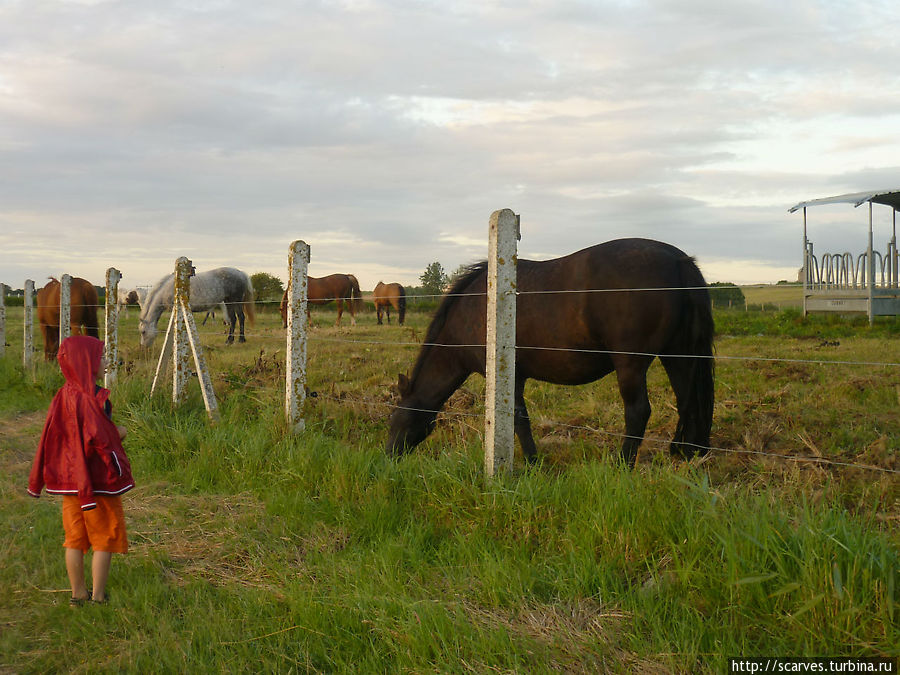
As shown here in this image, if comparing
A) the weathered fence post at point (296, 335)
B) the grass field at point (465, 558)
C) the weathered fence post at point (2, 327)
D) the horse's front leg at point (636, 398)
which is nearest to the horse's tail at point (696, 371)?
the grass field at point (465, 558)

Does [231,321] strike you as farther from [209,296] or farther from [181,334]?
[181,334]

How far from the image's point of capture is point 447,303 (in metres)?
5.99

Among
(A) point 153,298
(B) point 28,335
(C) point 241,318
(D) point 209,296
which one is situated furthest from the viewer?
(D) point 209,296

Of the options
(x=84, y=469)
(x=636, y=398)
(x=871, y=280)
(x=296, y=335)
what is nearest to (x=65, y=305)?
(x=296, y=335)

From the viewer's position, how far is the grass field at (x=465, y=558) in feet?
7.88

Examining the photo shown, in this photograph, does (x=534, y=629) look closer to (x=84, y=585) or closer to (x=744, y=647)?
(x=744, y=647)

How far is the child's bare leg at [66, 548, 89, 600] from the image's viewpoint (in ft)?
10.9

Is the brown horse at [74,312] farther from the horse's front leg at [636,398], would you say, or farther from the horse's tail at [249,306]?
the horse's front leg at [636,398]

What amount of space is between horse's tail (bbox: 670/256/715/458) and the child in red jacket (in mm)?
3908

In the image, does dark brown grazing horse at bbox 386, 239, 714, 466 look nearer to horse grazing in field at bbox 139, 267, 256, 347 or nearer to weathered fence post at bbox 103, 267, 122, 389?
weathered fence post at bbox 103, 267, 122, 389

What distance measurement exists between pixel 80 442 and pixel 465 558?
2109mm

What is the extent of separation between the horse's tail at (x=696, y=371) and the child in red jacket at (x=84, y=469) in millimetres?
3908

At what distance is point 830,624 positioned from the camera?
226 cm

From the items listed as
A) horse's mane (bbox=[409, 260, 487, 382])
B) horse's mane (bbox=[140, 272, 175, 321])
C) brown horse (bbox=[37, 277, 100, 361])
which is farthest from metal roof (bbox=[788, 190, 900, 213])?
brown horse (bbox=[37, 277, 100, 361])
